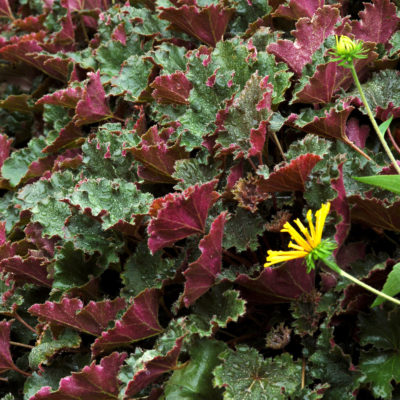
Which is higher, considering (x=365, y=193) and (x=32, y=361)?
(x=365, y=193)

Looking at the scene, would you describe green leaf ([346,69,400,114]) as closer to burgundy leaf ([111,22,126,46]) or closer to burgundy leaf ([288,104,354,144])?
burgundy leaf ([288,104,354,144])

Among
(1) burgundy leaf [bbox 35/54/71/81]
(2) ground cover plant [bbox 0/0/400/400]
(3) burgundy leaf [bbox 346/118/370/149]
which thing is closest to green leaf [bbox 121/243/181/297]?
(2) ground cover plant [bbox 0/0/400/400]

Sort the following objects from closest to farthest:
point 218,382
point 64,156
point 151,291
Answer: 1. point 218,382
2. point 151,291
3. point 64,156

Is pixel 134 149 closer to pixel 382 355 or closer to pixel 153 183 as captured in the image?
pixel 153 183

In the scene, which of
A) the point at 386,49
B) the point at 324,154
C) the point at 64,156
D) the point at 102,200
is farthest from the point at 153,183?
the point at 386,49

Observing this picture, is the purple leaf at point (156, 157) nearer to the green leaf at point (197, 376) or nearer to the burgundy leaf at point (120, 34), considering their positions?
the green leaf at point (197, 376)

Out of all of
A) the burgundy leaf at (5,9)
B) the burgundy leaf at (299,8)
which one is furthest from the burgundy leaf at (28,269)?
the burgundy leaf at (5,9)
